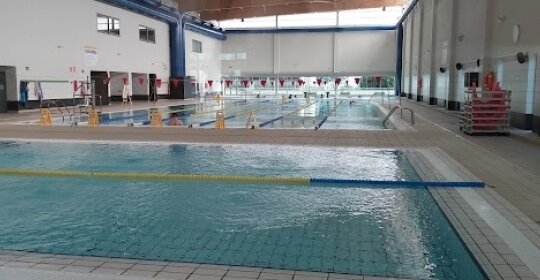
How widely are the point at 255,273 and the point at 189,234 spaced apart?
4.19 ft

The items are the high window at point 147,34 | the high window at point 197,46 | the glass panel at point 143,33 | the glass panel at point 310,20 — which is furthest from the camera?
the glass panel at point 310,20

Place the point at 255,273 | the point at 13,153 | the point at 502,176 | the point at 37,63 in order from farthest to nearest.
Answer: the point at 37,63
the point at 13,153
the point at 502,176
the point at 255,273

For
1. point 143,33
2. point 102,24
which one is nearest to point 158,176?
point 102,24

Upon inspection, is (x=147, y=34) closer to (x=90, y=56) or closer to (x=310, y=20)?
(x=90, y=56)

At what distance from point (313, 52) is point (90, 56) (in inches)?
742

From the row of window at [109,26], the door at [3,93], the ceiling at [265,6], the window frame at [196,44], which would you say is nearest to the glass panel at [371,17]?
the ceiling at [265,6]

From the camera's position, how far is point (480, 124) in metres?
8.98

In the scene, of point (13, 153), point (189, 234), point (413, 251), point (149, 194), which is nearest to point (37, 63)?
point (13, 153)

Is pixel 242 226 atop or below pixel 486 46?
below

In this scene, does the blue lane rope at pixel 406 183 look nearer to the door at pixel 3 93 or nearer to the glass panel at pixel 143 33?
the door at pixel 3 93

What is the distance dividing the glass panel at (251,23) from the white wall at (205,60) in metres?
1.53

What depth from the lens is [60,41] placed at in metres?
17.6

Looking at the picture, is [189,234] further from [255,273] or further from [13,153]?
[13,153]

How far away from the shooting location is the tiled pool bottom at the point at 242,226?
3.20 meters
